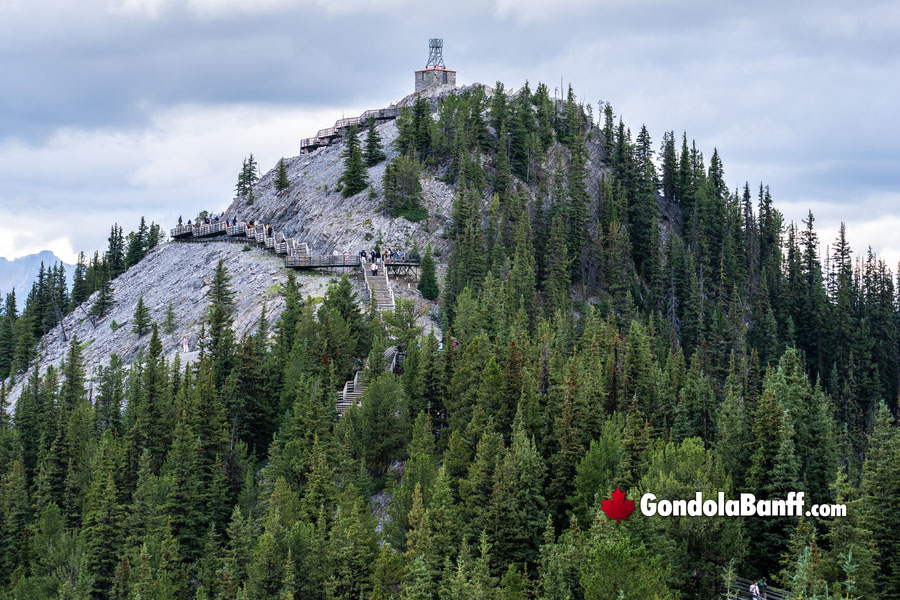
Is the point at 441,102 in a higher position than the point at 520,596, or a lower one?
higher

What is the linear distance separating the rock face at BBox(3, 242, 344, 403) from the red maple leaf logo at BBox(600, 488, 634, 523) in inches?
1928

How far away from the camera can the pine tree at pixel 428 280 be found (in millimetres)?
90188

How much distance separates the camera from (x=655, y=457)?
1897 inches

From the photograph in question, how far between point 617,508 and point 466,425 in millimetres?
15753

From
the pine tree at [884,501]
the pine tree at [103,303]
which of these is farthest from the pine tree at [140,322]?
the pine tree at [884,501]

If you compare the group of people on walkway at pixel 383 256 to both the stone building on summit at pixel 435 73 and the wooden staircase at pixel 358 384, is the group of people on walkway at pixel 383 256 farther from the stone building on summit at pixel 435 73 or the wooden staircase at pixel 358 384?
the stone building on summit at pixel 435 73

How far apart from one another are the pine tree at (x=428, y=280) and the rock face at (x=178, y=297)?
954 cm

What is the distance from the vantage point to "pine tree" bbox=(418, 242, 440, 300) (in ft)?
296

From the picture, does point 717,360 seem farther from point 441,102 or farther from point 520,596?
point 520,596

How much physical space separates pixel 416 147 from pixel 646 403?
6146 cm

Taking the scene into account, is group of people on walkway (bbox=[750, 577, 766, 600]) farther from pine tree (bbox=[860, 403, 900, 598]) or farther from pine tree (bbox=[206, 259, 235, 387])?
pine tree (bbox=[206, 259, 235, 387])

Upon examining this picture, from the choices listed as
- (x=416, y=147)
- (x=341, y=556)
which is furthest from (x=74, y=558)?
(x=416, y=147)

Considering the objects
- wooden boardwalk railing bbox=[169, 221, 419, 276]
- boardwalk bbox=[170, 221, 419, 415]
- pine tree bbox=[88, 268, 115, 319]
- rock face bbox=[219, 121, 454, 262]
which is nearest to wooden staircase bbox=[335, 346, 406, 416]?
boardwalk bbox=[170, 221, 419, 415]

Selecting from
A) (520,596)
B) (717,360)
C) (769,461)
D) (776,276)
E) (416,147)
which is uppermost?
(416,147)
